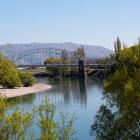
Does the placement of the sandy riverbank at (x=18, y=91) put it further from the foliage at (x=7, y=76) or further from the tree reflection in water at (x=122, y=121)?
Result: the tree reflection in water at (x=122, y=121)

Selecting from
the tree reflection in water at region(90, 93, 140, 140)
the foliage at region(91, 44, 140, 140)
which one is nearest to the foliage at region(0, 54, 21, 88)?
the foliage at region(91, 44, 140, 140)

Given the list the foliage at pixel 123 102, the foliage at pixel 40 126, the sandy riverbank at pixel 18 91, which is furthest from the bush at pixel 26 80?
the foliage at pixel 40 126

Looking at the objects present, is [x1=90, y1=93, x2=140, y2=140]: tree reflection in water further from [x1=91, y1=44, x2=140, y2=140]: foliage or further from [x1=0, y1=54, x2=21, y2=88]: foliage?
[x1=0, y1=54, x2=21, y2=88]: foliage

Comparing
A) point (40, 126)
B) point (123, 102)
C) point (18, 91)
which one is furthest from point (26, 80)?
point (40, 126)

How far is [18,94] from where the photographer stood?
362 ft

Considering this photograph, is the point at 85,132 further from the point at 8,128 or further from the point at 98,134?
the point at 8,128

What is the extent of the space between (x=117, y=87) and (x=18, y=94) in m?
85.4

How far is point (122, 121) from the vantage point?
2348 centimetres

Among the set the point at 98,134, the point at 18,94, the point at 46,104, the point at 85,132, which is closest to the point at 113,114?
the point at 98,134

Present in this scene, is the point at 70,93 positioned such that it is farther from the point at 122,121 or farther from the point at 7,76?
the point at 122,121

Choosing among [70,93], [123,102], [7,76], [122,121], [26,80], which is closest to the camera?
[122,121]

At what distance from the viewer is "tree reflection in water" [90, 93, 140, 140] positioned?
23.3m

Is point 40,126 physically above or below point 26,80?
above

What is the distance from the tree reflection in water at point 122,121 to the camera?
23.3 metres
